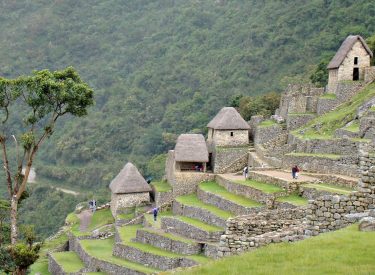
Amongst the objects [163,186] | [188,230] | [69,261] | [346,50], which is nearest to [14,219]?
[188,230]

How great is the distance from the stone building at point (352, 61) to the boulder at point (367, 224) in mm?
25040

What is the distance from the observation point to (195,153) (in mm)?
31062

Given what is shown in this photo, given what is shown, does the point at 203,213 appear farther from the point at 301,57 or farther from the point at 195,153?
the point at 301,57

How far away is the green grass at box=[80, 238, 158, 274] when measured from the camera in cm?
2254

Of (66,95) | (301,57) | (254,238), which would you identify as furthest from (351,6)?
(254,238)

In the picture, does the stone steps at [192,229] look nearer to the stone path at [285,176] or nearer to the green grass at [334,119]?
the stone path at [285,176]

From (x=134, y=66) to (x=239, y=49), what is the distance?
73.0ft


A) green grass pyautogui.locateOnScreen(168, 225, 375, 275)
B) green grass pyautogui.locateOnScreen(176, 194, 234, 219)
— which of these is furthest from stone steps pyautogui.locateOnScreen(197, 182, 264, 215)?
green grass pyautogui.locateOnScreen(168, 225, 375, 275)

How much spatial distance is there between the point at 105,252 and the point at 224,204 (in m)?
5.57

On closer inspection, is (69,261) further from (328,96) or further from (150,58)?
(150,58)

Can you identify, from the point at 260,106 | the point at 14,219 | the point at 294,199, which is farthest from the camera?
the point at 260,106

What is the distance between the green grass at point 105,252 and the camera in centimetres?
2254

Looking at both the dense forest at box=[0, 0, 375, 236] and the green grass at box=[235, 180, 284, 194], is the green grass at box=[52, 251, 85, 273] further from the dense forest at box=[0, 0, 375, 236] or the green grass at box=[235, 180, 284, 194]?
the dense forest at box=[0, 0, 375, 236]

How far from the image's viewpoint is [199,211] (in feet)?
83.0
